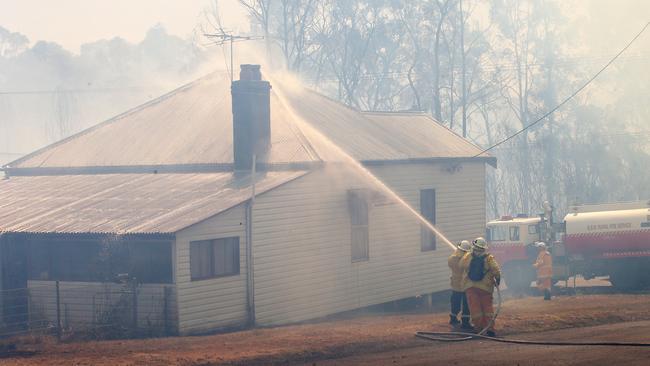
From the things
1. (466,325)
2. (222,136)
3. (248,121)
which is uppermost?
(248,121)

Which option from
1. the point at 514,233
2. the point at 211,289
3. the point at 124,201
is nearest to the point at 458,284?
the point at 211,289

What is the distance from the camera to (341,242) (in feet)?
87.4

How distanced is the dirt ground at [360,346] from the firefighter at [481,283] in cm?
51

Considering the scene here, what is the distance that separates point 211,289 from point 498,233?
16.0 meters

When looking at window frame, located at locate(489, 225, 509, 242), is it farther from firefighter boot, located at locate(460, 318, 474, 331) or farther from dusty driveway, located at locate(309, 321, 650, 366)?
dusty driveway, located at locate(309, 321, 650, 366)

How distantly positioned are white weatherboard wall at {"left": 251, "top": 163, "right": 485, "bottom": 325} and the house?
0.05 metres

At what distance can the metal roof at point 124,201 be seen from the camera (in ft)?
75.3

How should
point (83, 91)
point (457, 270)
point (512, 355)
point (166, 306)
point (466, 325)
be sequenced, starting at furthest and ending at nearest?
point (83, 91)
point (166, 306)
point (457, 270)
point (466, 325)
point (512, 355)

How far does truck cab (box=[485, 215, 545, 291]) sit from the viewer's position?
35094 millimetres

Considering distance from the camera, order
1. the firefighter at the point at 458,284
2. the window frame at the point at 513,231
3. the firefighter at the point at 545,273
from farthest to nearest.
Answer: the window frame at the point at 513,231, the firefighter at the point at 545,273, the firefighter at the point at 458,284

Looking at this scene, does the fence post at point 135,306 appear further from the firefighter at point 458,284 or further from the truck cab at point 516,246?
the truck cab at point 516,246

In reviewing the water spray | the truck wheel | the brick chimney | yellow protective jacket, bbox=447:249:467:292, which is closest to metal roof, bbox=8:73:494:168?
the water spray

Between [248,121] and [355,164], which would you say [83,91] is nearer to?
[248,121]

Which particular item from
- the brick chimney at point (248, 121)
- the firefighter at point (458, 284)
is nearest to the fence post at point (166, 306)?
the brick chimney at point (248, 121)
